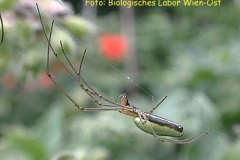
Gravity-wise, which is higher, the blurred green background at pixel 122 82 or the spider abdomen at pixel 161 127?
the spider abdomen at pixel 161 127

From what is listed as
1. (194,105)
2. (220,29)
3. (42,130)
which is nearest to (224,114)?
(194,105)

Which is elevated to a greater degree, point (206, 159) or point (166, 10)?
point (206, 159)

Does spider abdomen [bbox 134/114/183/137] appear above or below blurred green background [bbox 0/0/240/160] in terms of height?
above

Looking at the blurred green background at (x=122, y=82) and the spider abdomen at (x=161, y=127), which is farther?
the blurred green background at (x=122, y=82)

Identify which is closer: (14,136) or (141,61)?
(14,136)

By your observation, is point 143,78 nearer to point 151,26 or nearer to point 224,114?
point 151,26

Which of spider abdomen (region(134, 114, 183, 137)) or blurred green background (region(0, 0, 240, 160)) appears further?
blurred green background (region(0, 0, 240, 160))

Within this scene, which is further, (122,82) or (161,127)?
(122,82)

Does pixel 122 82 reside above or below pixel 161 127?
below
